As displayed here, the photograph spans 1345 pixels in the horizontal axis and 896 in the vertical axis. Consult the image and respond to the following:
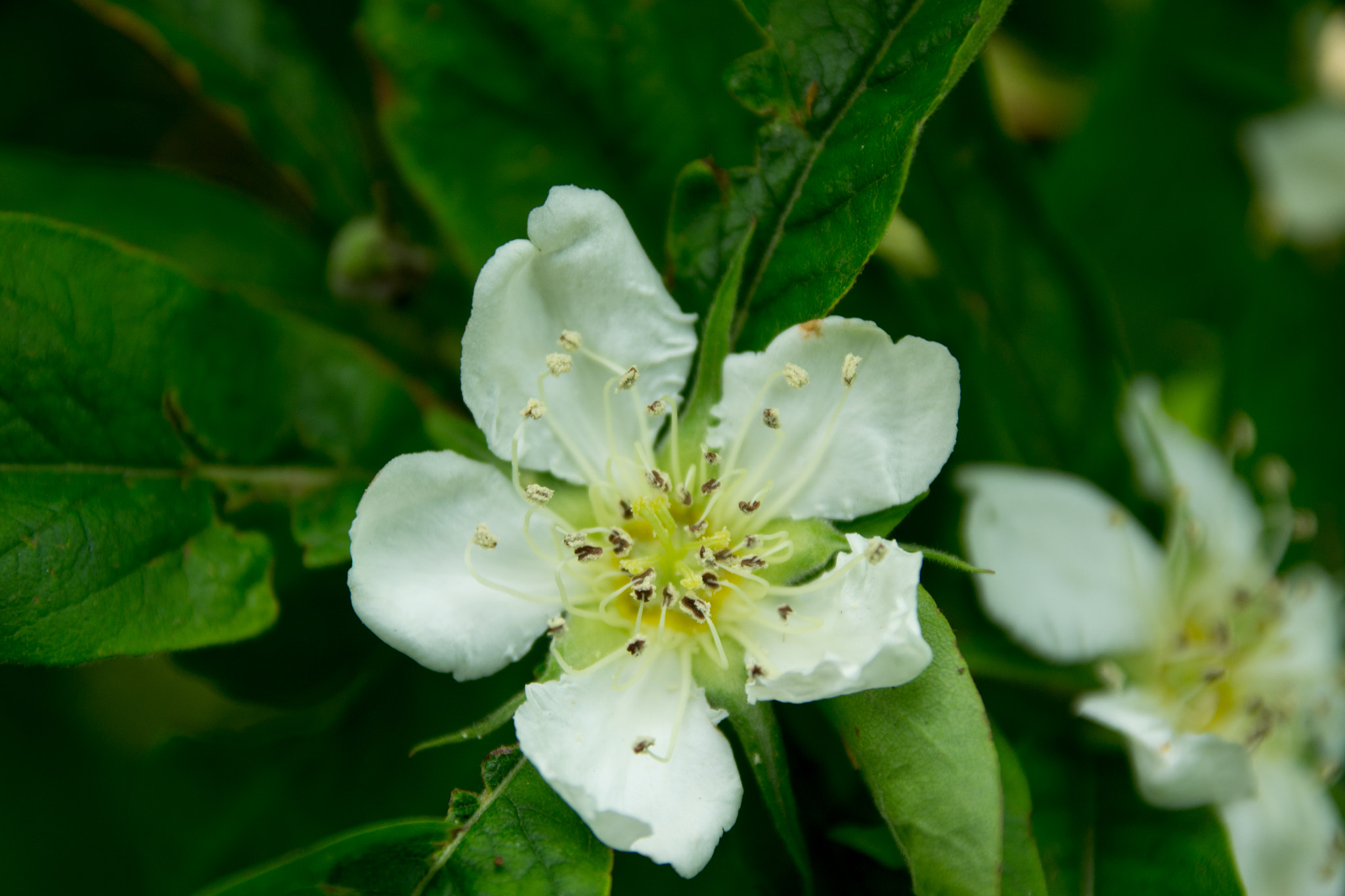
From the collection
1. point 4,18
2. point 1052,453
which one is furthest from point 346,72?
point 1052,453

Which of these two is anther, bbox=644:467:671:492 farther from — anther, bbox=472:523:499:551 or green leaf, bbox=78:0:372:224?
green leaf, bbox=78:0:372:224

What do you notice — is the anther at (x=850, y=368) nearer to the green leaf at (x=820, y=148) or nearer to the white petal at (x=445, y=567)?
the green leaf at (x=820, y=148)

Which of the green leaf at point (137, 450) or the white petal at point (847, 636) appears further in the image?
the green leaf at point (137, 450)

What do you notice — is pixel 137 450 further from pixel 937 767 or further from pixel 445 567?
pixel 937 767

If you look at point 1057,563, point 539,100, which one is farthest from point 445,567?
point 1057,563

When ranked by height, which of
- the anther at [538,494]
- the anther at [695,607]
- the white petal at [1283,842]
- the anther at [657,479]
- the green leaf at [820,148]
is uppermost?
the green leaf at [820,148]

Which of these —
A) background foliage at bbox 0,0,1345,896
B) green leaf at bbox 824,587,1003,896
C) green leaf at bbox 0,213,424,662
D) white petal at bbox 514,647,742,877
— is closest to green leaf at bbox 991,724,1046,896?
background foliage at bbox 0,0,1345,896

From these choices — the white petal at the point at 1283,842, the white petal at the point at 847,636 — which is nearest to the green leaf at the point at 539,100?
the white petal at the point at 847,636
